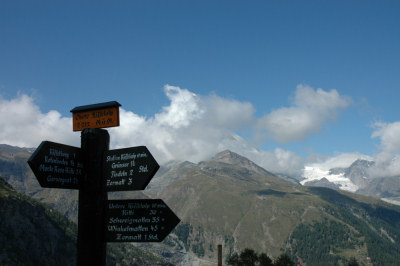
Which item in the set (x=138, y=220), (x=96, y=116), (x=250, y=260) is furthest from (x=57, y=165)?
(x=250, y=260)

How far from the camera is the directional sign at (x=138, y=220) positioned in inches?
245

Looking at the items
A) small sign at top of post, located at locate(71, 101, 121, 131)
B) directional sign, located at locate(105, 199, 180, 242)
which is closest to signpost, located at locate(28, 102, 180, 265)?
directional sign, located at locate(105, 199, 180, 242)

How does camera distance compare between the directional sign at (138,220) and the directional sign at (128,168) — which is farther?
the directional sign at (128,168)

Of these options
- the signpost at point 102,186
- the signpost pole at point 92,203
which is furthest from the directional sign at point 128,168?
the signpost pole at point 92,203

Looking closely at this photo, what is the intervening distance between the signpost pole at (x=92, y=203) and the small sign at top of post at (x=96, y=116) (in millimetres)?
231

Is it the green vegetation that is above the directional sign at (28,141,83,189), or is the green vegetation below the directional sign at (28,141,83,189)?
below

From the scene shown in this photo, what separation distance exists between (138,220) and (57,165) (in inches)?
66.3

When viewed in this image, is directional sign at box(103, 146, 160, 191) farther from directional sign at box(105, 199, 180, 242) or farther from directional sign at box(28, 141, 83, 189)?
directional sign at box(28, 141, 83, 189)

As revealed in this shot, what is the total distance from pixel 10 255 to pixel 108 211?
189 metres

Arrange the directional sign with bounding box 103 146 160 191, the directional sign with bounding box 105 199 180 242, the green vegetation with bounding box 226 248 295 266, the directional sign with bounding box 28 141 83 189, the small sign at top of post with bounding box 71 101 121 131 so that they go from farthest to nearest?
the green vegetation with bounding box 226 248 295 266 → the small sign at top of post with bounding box 71 101 121 131 → the directional sign with bounding box 103 146 160 191 → the directional sign with bounding box 105 199 180 242 → the directional sign with bounding box 28 141 83 189

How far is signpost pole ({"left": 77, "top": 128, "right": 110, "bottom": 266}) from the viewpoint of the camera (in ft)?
20.7

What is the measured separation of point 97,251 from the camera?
6.32 meters

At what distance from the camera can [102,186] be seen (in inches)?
257

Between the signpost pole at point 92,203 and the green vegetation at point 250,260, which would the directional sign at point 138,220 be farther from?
the green vegetation at point 250,260
